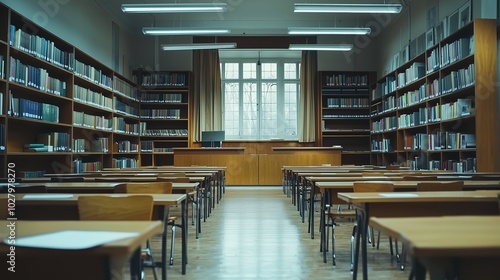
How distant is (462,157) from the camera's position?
6.19 m

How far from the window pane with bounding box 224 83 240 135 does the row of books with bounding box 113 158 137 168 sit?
9.78 feet

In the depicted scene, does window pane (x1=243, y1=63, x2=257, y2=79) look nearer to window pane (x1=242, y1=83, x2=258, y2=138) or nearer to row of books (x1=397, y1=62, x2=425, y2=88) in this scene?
window pane (x1=242, y1=83, x2=258, y2=138)

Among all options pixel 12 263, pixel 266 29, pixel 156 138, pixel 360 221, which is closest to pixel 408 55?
pixel 266 29

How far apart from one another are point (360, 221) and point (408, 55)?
7303 mm

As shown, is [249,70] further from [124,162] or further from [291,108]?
[124,162]

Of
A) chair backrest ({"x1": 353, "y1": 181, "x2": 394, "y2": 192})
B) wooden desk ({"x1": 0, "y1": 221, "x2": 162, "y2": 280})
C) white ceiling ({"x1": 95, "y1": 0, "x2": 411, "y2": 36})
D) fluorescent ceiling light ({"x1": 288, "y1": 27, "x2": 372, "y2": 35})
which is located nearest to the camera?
wooden desk ({"x1": 0, "y1": 221, "x2": 162, "y2": 280})

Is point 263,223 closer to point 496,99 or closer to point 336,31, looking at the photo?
point 496,99

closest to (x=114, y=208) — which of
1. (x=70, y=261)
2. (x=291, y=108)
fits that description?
(x=70, y=261)

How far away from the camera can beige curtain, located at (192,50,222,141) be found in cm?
1119

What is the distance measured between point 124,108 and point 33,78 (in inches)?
166

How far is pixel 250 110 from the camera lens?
11875 mm

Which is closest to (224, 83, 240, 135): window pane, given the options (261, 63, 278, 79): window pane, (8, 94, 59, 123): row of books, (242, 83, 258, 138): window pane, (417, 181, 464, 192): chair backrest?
(242, 83, 258, 138): window pane

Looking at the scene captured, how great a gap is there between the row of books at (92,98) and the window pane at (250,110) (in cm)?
432

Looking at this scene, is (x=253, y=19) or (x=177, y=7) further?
(x=253, y=19)
